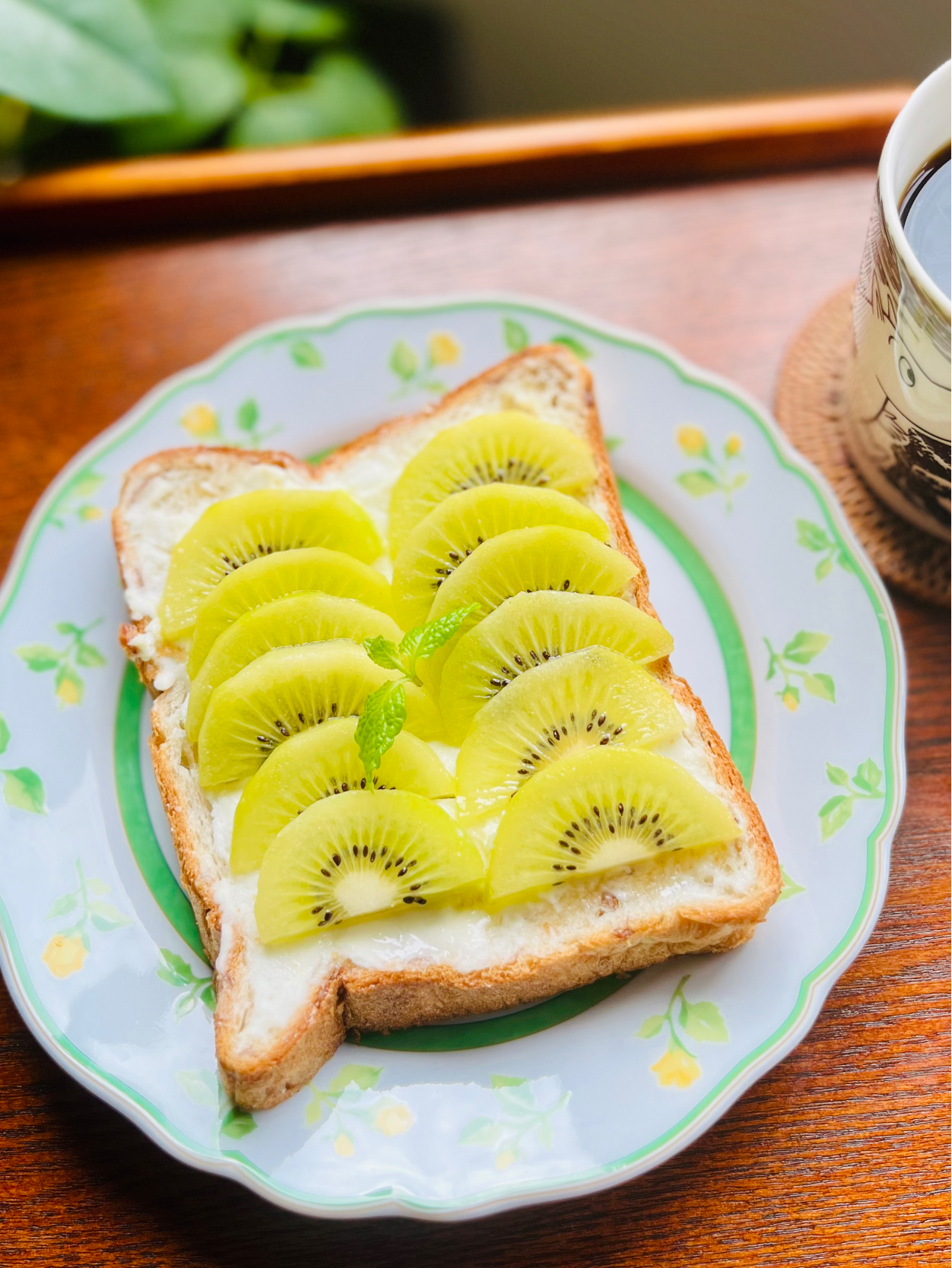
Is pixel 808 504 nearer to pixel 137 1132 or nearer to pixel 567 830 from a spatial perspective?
pixel 567 830

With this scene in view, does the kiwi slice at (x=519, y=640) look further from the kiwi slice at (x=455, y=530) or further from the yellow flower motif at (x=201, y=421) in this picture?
the yellow flower motif at (x=201, y=421)

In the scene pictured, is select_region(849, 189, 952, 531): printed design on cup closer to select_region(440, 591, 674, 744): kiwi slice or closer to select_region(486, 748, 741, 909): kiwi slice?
select_region(440, 591, 674, 744): kiwi slice

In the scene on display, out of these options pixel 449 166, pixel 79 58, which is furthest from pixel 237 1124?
pixel 79 58

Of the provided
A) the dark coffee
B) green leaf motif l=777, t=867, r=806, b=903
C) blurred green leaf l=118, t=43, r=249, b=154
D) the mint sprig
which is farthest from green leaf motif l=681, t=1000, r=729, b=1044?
blurred green leaf l=118, t=43, r=249, b=154

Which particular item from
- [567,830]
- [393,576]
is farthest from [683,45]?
[567,830]

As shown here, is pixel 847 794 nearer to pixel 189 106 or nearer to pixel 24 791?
pixel 24 791

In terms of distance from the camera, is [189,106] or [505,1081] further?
[189,106]
